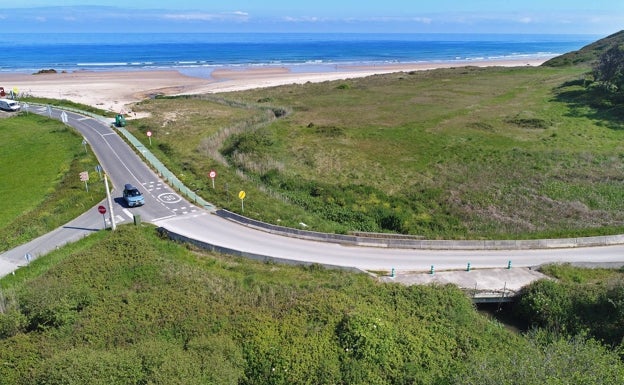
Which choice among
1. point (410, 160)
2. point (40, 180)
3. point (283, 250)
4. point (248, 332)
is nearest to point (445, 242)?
point (283, 250)

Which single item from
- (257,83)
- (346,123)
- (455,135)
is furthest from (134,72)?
(455,135)

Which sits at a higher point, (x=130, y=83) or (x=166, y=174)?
(x=130, y=83)

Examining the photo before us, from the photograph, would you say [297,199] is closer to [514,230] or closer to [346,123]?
[514,230]

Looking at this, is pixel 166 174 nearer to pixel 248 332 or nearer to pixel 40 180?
pixel 40 180

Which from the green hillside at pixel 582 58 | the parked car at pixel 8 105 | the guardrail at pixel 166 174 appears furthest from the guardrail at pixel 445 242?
the green hillside at pixel 582 58

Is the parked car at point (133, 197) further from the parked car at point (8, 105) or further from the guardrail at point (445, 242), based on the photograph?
the parked car at point (8, 105)

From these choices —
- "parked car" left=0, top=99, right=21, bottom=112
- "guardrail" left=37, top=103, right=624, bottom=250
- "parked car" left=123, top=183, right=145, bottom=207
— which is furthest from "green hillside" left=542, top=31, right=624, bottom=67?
"parked car" left=0, top=99, right=21, bottom=112
